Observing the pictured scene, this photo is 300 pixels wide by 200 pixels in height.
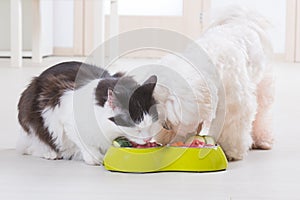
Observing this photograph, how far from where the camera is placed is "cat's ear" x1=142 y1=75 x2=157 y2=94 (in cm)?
154

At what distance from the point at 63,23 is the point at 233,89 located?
4.68 metres

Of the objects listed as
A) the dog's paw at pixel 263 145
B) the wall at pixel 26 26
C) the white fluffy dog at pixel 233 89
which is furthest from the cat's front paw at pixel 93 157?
the wall at pixel 26 26

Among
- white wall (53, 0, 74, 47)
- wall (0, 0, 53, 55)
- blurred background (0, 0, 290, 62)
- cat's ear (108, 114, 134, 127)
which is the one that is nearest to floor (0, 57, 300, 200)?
cat's ear (108, 114, 134, 127)

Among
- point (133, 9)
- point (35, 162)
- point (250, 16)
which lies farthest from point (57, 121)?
point (133, 9)

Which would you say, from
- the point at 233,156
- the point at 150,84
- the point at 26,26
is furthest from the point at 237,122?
the point at 26,26

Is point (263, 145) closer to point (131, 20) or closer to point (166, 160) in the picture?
point (166, 160)

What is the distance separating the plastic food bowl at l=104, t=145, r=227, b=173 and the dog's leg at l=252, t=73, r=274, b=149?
395 millimetres

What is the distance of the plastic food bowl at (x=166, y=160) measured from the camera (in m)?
1.62

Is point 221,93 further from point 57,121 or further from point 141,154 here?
point 57,121

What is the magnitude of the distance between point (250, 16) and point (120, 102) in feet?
2.37

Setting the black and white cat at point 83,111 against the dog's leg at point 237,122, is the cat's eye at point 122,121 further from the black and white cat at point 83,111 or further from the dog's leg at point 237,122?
the dog's leg at point 237,122

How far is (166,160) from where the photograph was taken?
5.43ft

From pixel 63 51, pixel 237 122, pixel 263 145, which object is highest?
pixel 237 122

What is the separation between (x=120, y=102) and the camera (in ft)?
5.06
